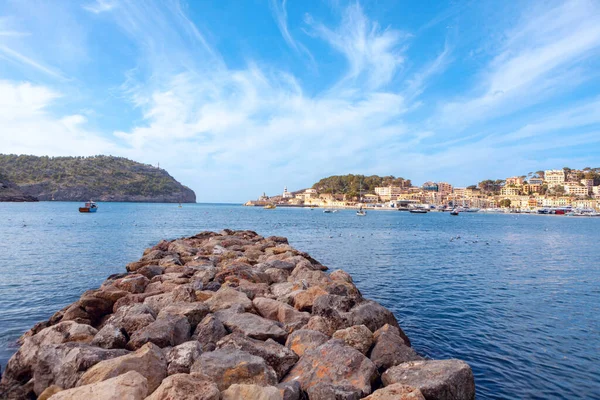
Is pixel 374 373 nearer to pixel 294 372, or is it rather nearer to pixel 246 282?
pixel 294 372

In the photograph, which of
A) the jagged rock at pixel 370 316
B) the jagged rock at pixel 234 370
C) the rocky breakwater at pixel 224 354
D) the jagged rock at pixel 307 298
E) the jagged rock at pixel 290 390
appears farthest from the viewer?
the jagged rock at pixel 307 298

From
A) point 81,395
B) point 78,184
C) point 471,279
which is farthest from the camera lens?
point 78,184

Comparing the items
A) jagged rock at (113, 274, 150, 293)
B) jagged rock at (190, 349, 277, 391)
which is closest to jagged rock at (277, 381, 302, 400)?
jagged rock at (190, 349, 277, 391)

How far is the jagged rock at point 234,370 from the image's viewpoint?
5723mm

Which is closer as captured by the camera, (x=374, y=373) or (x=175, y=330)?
(x=374, y=373)

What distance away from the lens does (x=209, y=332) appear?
296 inches

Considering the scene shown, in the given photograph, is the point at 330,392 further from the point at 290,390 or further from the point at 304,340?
the point at 304,340

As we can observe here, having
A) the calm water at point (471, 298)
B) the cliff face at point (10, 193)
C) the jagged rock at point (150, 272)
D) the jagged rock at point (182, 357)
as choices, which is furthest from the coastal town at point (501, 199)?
the jagged rock at point (182, 357)

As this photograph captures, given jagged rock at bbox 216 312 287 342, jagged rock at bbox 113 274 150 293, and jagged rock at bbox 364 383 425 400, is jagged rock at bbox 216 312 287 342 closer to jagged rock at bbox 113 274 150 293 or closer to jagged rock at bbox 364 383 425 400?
jagged rock at bbox 364 383 425 400

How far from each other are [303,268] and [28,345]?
29.4 feet

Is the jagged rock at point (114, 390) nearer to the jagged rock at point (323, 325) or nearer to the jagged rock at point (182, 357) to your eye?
the jagged rock at point (182, 357)

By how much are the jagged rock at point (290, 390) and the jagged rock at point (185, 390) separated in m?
0.97

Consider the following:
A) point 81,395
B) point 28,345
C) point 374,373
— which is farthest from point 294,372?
point 28,345

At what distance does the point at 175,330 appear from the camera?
24.4ft
